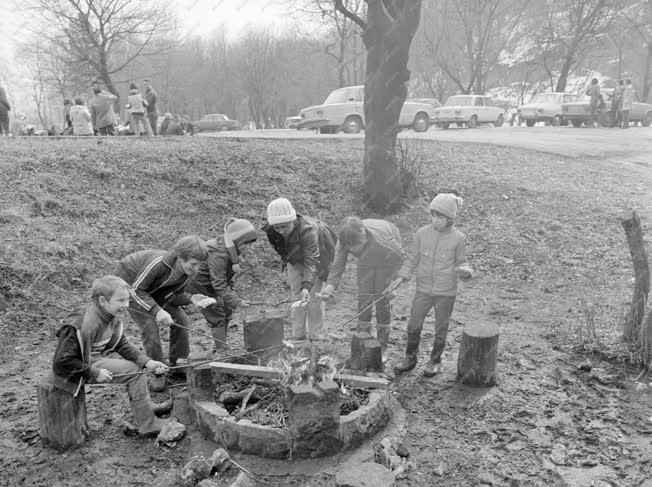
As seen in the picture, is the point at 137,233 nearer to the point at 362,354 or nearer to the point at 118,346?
the point at 118,346

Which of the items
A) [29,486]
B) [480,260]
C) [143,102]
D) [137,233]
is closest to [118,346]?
[29,486]

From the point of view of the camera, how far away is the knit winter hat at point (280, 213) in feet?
14.9

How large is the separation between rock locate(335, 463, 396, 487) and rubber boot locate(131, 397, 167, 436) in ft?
5.37

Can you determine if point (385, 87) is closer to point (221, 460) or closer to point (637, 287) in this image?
point (637, 287)

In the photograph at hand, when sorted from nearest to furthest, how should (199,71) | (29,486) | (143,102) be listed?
1. (29,486)
2. (143,102)
3. (199,71)

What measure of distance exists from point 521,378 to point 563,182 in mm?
6776

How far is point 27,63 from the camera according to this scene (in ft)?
171

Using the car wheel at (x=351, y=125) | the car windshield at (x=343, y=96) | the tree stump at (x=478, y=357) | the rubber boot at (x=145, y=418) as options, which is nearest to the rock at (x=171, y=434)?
the rubber boot at (x=145, y=418)

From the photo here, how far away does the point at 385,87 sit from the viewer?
8.34 m

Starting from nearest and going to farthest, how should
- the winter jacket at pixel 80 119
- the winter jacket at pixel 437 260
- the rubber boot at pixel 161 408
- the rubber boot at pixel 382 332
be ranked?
the rubber boot at pixel 161 408 < the winter jacket at pixel 437 260 < the rubber boot at pixel 382 332 < the winter jacket at pixel 80 119

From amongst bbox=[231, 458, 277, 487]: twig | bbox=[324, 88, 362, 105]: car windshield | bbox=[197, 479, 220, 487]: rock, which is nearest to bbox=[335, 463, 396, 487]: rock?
bbox=[231, 458, 277, 487]: twig

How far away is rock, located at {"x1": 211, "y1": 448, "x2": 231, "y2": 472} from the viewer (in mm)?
3565

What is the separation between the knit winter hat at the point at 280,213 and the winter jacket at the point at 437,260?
1.15 metres

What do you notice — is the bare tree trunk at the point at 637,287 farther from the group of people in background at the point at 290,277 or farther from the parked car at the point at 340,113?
the parked car at the point at 340,113
